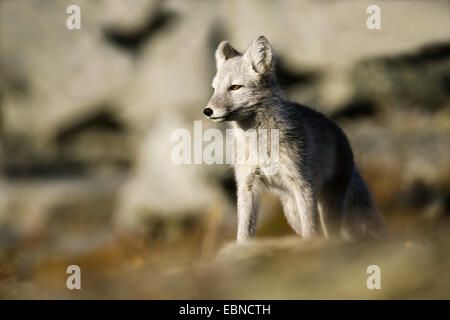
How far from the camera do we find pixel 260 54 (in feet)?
11.5

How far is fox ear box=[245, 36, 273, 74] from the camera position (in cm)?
350

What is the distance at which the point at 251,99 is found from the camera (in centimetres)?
355

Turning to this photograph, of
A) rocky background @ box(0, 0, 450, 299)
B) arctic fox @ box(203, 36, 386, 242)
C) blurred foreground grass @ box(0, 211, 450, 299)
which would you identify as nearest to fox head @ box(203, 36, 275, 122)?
arctic fox @ box(203, 36, 386, 242)

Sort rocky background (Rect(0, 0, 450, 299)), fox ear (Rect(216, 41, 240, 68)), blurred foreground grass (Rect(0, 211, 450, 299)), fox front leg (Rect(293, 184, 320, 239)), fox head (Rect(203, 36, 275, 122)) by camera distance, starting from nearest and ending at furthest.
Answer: blurred foreground grass (Rect(0, 211, 450, 299)), fox head (Rect(203, 36, 275, 122)), fox front leg (Rect(293, 184, 320, 239)), fox ear (Rect(216, 41, 240, 68)), rocky background (Rect(0, 0, 450, 299))

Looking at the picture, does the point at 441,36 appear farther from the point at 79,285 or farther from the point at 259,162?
the point at 79,285

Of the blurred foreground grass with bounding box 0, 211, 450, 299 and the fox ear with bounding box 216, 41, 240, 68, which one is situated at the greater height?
the fox ear with bounding box 216, 41, 240, 68

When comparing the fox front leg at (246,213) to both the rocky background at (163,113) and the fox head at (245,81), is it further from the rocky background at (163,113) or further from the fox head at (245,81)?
the rocky background at (163,113)

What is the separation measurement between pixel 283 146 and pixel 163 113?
20.3 ft

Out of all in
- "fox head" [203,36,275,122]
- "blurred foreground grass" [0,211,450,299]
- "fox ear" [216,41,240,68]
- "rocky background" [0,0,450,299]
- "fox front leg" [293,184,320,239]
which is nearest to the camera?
"blurred foreground grass" [0,211,450,299]

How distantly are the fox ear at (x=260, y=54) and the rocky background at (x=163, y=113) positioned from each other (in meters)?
2.95

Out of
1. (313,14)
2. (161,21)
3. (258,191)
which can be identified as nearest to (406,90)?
(313,14)

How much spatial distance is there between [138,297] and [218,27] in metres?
7.75

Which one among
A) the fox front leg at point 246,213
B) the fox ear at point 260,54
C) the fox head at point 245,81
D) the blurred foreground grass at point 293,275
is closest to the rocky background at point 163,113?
the blurred foreground grass at point 293,275

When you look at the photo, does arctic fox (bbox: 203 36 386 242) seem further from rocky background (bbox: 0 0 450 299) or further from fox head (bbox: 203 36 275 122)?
rocky background (bbox: 0 0 450 299)
